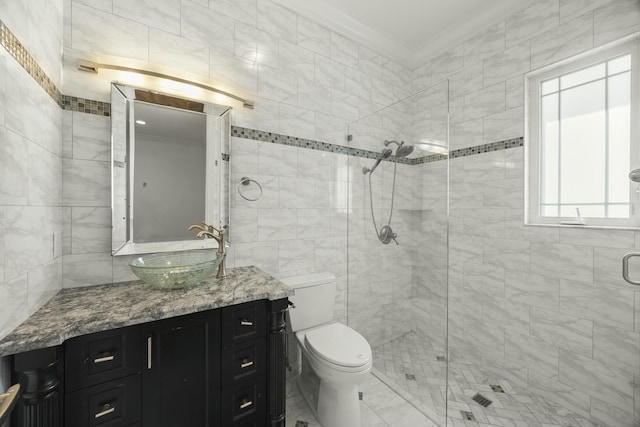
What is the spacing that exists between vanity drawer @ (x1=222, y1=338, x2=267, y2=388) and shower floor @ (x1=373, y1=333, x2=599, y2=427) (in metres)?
1.23

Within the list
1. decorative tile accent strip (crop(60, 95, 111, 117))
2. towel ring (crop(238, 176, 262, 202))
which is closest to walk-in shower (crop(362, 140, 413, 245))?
towel ring (crop(238, 176, 262, 202))

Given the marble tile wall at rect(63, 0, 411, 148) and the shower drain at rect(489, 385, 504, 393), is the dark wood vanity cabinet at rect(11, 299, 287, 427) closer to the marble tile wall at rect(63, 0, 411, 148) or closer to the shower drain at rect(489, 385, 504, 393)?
the marble tile wall at rect(63, 0, 411, 148)

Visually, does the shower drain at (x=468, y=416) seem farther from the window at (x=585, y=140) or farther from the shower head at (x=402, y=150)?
the shower head at (x=402, y=150)

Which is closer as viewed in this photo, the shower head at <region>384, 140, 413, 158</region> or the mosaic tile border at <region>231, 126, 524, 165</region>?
the mosaic tile border at <region>231, 126, 524, 165</region>

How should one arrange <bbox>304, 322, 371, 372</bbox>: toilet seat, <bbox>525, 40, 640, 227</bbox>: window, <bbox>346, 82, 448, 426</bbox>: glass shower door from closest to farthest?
1. <bbox>304, 322, 371, 372</bbox>: toilet seat
2. <bbox>525, 40, 640, 227</bbox>: window
3. <bbox>346, 82, 448, 426</bbox>: glass shower door

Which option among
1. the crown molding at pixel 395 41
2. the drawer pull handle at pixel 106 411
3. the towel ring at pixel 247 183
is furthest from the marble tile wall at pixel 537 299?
the drawer pull handle at pixel 106 411

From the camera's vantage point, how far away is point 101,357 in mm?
975

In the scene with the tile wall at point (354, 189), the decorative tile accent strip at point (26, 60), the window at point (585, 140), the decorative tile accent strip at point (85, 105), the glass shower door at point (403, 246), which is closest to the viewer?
the decorative tile accent strip at point (26, 60)

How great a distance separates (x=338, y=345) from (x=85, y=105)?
6.54ft

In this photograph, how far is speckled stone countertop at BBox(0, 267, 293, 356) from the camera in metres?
0.87

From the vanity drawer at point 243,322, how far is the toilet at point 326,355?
1.64 ft

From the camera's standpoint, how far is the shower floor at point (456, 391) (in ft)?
5.52

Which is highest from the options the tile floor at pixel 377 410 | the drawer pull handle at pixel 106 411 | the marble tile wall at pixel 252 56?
the marble tile wall at pixel 252 56

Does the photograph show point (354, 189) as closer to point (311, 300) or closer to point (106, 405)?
point (311, 300)
